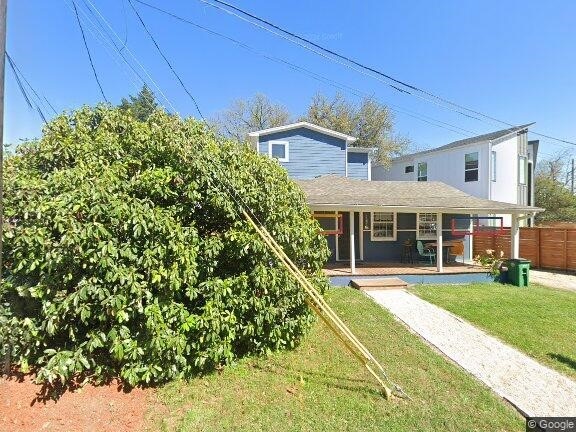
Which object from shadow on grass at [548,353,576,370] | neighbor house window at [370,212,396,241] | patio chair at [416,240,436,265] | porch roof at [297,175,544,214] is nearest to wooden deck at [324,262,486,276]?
patio chair at [416,240,436,265]

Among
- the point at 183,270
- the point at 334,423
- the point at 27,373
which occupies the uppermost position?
the point at 183,270

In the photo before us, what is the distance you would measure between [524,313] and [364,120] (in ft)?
84.7

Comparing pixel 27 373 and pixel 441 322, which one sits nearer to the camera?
pixel 27 373

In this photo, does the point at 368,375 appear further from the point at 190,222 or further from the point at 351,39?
the point at 351,39

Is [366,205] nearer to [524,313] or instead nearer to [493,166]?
[524,313]

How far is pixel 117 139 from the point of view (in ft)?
15.8

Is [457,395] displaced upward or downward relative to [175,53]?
downward

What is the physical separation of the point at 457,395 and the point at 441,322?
2.80 meters

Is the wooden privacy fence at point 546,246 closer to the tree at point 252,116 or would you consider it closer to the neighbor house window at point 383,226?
the neighbor house window at point 383,226

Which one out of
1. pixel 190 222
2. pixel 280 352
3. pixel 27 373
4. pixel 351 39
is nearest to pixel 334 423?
pixel 280 352

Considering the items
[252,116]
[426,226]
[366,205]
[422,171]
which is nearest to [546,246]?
[426,226]

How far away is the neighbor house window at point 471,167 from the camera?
17.3m

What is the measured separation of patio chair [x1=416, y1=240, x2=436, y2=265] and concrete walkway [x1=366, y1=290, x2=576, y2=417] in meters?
4.27

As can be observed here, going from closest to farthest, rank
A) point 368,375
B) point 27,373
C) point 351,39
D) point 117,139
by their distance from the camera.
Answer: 1. point 27,373
2. point 368,375
3. point 117,139
4. point 351,39
